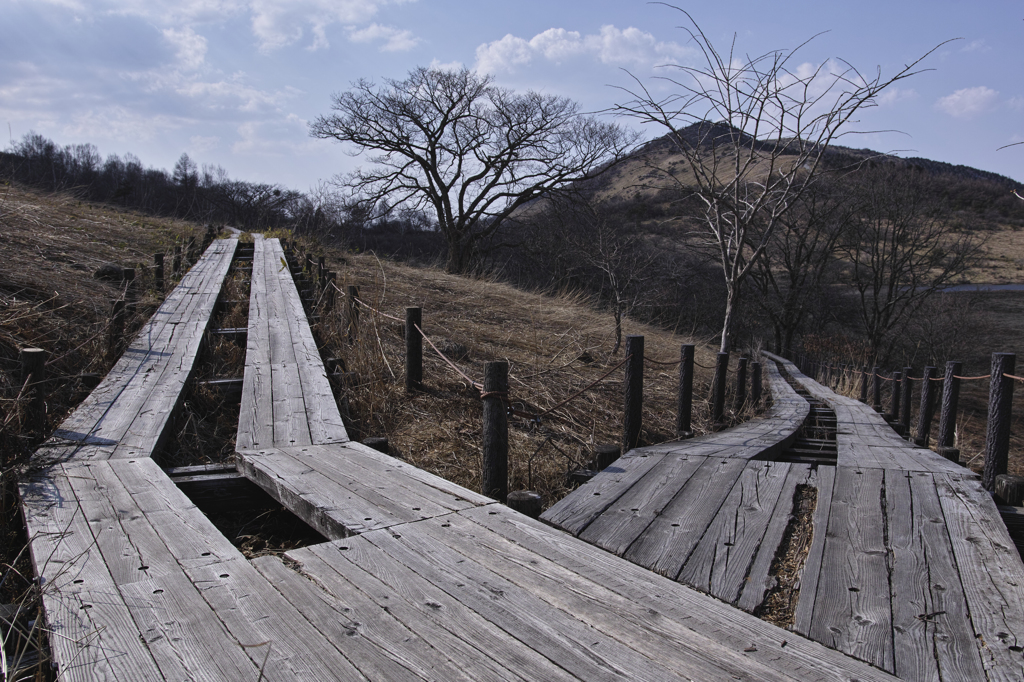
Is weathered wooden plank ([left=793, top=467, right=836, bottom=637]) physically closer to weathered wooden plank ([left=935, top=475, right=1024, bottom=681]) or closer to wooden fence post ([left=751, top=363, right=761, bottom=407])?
weathered wooden plank ([left=935, top=475, right=1024, bottom=681])

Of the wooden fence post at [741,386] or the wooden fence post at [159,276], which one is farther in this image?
the wooden fence post at [159,276]

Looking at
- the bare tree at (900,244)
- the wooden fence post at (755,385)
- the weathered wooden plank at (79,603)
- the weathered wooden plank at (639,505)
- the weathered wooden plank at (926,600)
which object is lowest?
the wooden fence post at (755,385)

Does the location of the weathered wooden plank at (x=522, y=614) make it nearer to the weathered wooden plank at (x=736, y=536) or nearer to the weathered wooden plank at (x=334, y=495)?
the weathered wooden plank at (x=334, y=495)

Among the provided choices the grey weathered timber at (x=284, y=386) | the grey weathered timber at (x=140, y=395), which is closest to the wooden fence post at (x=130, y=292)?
the grey weathered timber at (x=140, y=395)

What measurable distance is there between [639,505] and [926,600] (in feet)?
3.98

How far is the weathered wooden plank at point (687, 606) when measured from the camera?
176 cm

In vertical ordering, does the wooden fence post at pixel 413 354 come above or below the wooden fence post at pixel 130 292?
below

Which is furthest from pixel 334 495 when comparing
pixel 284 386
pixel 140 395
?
pixel 140 395

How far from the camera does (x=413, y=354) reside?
20.8 ft

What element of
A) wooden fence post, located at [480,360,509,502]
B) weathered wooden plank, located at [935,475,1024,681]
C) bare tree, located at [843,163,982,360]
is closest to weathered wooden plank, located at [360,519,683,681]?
wooden fence post, located at [480,360,509,502]

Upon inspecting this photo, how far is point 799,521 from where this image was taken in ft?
9.62

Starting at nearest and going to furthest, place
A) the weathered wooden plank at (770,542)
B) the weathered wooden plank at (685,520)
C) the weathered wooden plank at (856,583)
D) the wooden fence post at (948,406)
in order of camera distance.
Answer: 1. the weathered wooden plank at (856,583)
2. the weathered wooden plank at (770,542)
3. the weathered wooden plank at (685,520)
4. the wooden fence post at (948,406)

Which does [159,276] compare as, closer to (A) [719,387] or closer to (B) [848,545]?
(A) [719,387]

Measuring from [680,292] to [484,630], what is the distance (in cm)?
2532
